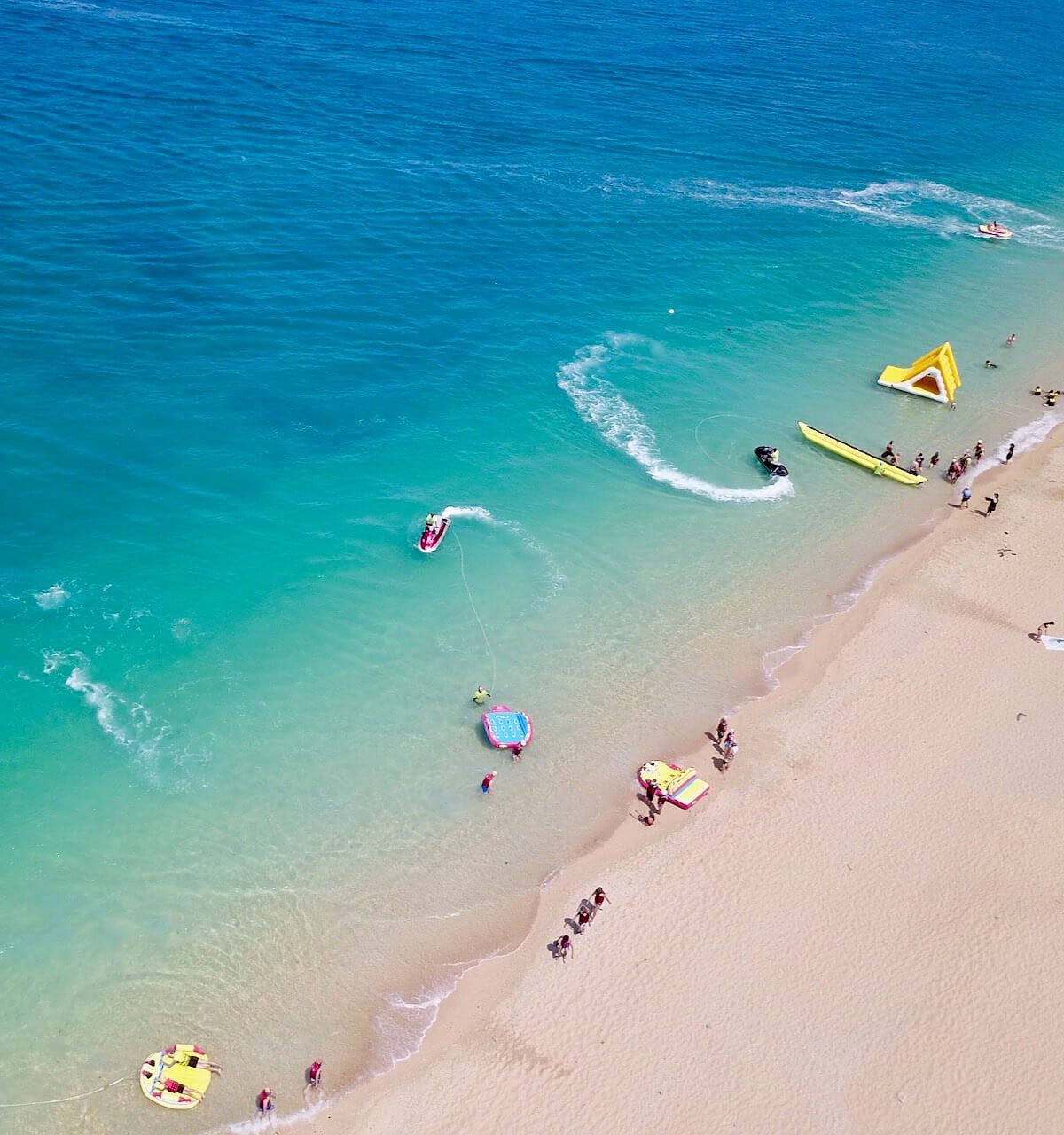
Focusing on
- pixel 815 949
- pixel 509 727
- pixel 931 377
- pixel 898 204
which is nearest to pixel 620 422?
pixel 931 377

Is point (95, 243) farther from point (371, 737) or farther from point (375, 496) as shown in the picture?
point (371, 737)

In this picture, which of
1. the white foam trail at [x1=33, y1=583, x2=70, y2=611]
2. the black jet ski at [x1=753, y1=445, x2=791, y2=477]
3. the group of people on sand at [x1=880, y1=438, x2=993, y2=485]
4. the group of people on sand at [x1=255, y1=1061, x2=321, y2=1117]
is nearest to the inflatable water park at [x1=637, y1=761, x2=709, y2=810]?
the group of people on sand at [x1=255, y1=1061, x2=321, y2=1117]

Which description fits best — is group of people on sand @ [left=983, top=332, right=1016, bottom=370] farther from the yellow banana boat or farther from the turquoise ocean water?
the yellow banana boat

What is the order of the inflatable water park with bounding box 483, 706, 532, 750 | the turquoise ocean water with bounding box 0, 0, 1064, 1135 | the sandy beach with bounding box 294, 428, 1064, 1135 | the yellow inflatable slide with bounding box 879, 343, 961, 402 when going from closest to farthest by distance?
1. the sandy beach with bounding box 294, 428, 1064, 1135
2. the turquoise ocean water with bounding box 0, 0, 1064, 1135
3. the inflatable water park with bounding box 483, 706, 532, 750
4. the yellow inflatable slide with bounding box 879, 343, 961, 402

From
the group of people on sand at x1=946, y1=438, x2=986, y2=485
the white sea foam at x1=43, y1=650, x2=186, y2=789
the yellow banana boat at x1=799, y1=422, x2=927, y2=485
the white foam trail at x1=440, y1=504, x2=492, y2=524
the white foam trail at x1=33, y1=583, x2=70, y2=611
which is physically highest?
the group of people on sand at x1=946, y1=438, x2=986, y2=485

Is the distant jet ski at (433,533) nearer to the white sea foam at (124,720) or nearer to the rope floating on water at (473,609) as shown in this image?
the rope floating on water at (473,609)

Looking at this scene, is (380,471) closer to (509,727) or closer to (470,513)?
(470,513)
